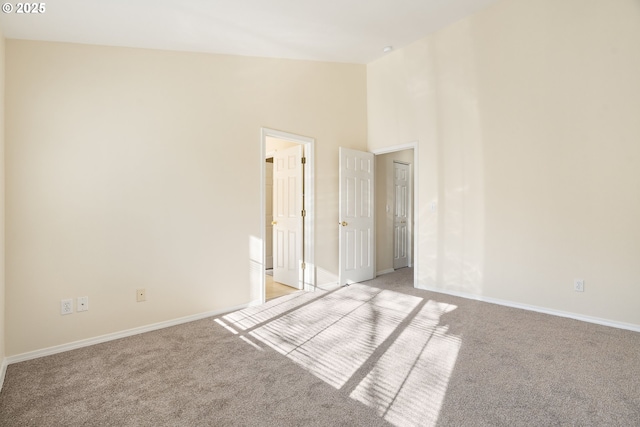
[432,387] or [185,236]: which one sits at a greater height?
[185,236]

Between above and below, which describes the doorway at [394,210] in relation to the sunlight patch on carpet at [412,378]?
above

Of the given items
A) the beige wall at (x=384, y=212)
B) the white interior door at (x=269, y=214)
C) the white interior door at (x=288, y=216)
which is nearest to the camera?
the white interior door at (x=288, y=216)

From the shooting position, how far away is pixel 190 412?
5.89ft

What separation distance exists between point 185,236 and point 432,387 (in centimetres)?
251

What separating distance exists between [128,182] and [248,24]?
1.84 meters

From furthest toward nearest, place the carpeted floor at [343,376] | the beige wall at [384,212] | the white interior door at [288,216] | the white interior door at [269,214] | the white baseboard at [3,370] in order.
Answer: the white interior door at [269,214], the beige wall at [384,212], the white interior door at [288,216], the white baseboard at [3,370], the carpeted floor at [343,376]

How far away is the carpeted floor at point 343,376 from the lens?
1.76 m

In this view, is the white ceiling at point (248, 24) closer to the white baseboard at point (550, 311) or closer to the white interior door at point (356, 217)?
the white interior door at point (356, 217)

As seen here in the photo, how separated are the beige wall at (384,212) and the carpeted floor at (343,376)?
216 centimetres

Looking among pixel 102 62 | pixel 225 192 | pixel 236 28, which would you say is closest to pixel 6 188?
pixel 102 62

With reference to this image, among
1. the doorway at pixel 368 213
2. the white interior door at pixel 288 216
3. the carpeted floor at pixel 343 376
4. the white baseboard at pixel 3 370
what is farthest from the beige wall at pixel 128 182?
the doorway at pixel 368 213

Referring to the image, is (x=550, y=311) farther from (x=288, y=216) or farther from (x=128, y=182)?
(x=128, y=182)

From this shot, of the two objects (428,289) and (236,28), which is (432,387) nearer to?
(428,289)

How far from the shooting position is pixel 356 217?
480 centimetres
